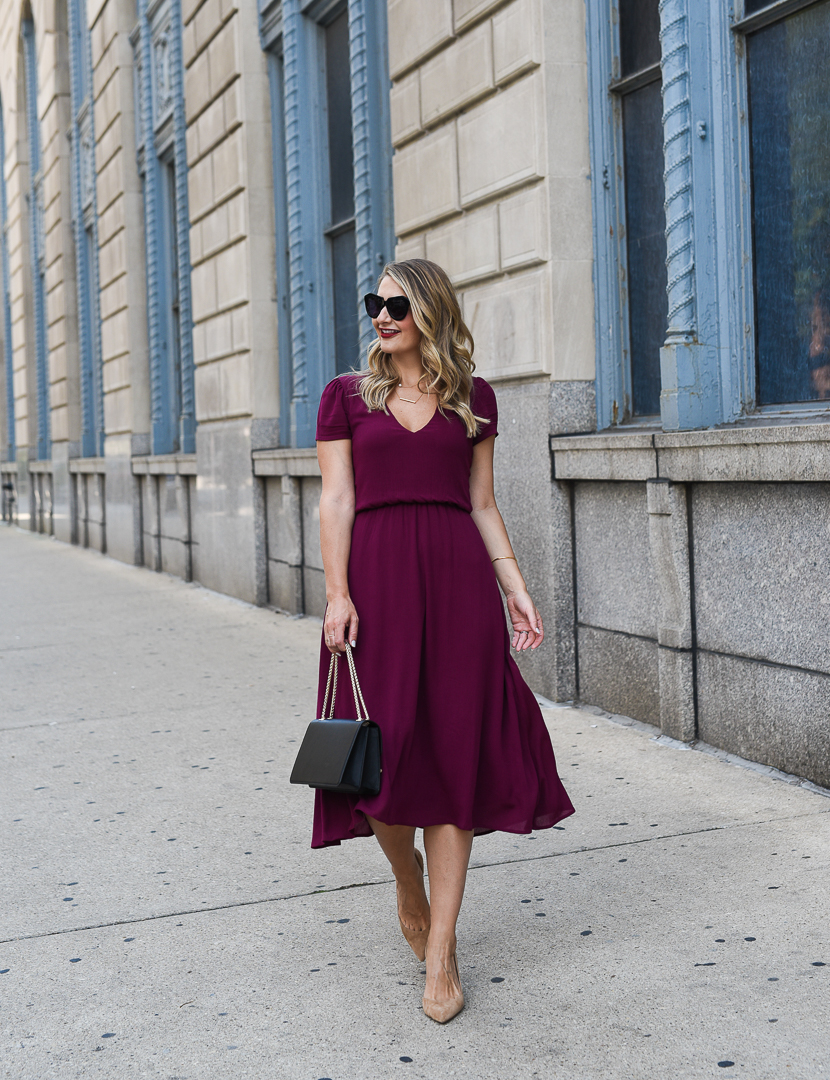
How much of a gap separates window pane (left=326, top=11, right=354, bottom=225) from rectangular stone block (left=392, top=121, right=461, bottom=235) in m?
1.89

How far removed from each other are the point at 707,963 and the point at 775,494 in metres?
2.18

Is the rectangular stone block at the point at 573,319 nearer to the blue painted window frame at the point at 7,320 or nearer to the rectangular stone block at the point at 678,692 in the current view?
the rectangular stone block at the point at 678,692

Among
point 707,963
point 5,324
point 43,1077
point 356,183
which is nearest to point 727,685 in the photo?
point 707,963

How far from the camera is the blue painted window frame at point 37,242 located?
24.0 m

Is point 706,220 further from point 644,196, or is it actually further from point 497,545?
point 497,545

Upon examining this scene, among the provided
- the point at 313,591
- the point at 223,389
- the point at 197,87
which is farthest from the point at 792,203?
the point at 197,87

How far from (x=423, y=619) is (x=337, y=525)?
0.35m

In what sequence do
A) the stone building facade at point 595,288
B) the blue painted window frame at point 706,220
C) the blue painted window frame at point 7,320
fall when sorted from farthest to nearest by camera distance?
the blue painted window frame at point 7,320
the blue painted window frame at point 706,220
the stone building facade at point 595,288

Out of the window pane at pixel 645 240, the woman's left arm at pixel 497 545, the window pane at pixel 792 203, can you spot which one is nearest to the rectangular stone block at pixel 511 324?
the window pane at pixel 645 240

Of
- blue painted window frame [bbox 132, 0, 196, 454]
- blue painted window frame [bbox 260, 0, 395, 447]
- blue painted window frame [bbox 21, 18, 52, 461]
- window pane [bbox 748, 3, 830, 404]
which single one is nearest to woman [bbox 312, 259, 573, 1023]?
window pane [bbox 748, 3, 830, 404]

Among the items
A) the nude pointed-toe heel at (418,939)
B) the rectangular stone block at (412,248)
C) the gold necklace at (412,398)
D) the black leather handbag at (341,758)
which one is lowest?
the nude pointed-toe heel at (418,939)

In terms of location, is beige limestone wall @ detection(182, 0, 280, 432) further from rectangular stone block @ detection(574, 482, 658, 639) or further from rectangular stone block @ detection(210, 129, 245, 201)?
rectangular stone block @ detection(574, 482, 658, 639)

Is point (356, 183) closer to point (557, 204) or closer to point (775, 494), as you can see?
point (557, 204)

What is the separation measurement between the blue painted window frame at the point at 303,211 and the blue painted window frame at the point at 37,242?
1397cm
